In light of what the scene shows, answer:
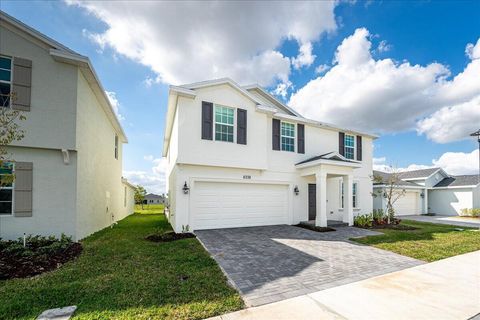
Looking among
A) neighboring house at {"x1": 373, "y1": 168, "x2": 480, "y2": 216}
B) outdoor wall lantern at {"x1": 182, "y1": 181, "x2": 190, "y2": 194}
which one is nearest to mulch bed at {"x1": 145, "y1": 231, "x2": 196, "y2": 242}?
outdoor wall lantern at {"x1": 182, "y1": 181, "x2": 190, "y2": 194}

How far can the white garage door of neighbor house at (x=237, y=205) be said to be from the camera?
1023cm

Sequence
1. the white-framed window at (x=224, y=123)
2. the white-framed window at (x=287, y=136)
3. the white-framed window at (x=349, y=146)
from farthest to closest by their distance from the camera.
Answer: the white-framed window at (x=349, y=146)
the white-framed window at (x=287, y=136)
the white-framed window at (x=224, y=123)

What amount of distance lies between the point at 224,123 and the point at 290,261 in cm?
682

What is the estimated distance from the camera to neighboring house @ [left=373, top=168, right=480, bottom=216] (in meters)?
19.3

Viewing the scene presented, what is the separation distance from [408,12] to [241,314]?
1308 centimetres

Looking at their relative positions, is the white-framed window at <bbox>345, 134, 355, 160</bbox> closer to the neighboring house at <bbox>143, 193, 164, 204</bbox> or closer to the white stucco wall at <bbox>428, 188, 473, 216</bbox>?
the white stucco wall at <bbox>428, 188, 473, 216</bbox>

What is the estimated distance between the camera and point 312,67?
12.9m

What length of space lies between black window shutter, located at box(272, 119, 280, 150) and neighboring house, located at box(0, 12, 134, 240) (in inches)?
340

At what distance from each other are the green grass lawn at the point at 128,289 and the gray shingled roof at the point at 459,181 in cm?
2548

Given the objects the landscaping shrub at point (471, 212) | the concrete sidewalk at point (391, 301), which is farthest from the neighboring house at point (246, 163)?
the landscaping shrub at point (471, 212)

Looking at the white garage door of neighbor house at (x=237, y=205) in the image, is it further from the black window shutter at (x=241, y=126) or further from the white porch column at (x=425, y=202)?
the white porch column at (x=425, y=202)

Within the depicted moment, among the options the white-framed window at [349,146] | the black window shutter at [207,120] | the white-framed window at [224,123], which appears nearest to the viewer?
the black window shutter at [207,120]

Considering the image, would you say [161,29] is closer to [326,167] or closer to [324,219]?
[326,167]

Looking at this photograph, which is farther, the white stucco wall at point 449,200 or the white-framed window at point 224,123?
the white stucco wall at point 449,200
